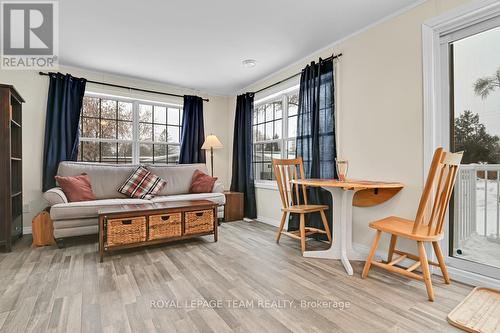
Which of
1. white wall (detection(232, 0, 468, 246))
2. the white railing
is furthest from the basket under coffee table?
the white railing

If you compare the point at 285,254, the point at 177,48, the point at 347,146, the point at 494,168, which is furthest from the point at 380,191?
the point at 177,48

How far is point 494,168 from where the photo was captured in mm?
2008

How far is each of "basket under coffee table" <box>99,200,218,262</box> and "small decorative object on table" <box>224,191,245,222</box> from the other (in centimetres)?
108

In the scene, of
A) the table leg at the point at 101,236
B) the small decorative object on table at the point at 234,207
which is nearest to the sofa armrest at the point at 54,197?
the table leg at the point at 101,236

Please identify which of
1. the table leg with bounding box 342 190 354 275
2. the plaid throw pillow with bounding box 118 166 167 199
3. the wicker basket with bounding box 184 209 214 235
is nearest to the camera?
the table leg with bounding box 342 190 354 275

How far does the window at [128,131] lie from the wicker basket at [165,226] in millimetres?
1867

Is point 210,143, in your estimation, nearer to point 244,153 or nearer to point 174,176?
point 244,153

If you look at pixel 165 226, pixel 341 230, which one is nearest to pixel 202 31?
pixel 165 226

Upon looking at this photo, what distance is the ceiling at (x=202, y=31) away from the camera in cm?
229

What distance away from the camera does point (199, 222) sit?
3.01 metres

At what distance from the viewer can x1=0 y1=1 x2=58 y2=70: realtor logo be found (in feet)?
7.69

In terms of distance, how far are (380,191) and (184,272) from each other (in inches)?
76.7

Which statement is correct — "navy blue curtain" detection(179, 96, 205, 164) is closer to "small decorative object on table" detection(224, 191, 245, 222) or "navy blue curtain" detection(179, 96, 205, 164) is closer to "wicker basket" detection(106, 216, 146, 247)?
"small decorative object on table" detection(224, 191, 245, 222)

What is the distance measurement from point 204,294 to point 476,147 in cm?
242
